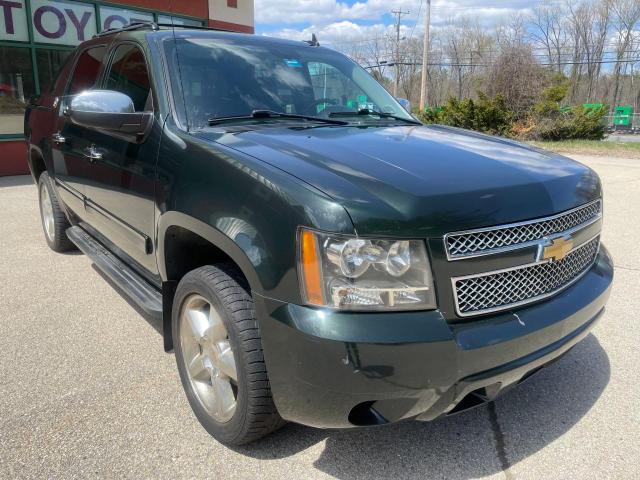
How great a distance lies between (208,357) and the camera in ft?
7.92

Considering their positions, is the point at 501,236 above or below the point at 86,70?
below

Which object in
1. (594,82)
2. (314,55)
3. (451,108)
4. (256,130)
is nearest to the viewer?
(256,130)

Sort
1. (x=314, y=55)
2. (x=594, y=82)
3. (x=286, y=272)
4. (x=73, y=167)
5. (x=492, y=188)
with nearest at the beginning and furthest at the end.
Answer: (x=286, y=272) → (x=492, y=188) → (x=314, y=55) → (x=73, y=167) → (x=594, y=82)

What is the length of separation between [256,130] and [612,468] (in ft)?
7.30

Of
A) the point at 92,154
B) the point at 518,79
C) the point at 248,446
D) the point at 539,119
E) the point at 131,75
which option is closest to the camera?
the point at 248,446

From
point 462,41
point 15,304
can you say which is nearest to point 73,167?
point 15,304

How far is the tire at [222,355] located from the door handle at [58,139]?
7.20 ft

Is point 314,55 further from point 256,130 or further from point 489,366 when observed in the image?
point 489,366

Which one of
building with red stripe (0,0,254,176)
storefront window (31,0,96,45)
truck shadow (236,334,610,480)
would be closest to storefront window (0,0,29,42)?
building with red stripe (0,0,254,176)

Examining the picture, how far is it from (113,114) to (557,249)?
2.21 metres

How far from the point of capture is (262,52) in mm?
3270

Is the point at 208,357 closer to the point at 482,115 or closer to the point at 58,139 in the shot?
the point at 58,139

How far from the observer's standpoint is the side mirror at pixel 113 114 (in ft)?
8.90

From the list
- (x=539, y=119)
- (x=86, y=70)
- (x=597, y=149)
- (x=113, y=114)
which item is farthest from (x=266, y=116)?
(x=539, y=119)
